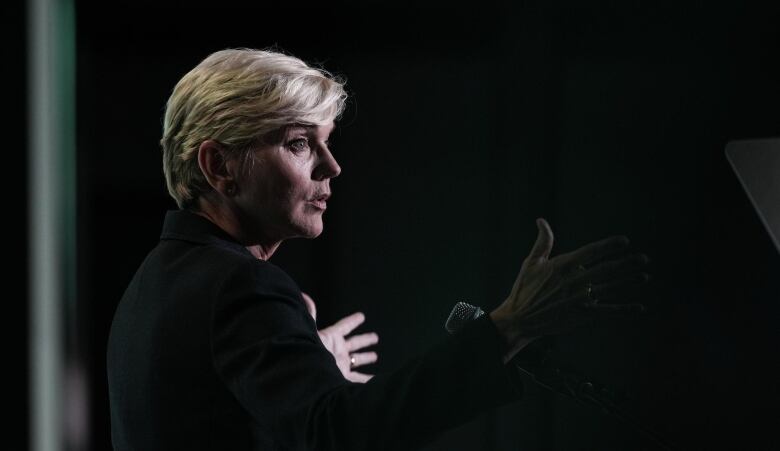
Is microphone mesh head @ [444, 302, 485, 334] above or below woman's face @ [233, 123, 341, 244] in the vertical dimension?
below

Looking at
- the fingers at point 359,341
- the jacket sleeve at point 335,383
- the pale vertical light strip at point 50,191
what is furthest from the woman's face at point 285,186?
the pale vertical light strip at point 50,191

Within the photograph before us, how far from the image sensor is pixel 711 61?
136 cm

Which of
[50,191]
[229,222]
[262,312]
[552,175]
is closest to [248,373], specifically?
[262,312]

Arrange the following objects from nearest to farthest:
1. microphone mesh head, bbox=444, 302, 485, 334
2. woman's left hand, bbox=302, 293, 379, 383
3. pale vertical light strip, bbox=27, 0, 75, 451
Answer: microphone mesh head, bbox=444, 302, 485, 334 → woman's left hand, bbox=302, 293, 379, 383 → pale vertical light strip, bbox=27, 0, 75, 451

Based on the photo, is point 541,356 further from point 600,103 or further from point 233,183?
point 600,103

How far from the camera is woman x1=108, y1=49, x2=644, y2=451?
72 cm

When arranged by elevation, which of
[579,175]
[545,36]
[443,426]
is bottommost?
[443,426]

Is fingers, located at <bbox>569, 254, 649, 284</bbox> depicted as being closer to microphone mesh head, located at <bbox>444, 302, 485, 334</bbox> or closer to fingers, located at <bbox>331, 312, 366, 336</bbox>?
microphone mesh head, located at <bbox>444, 302, 485, 334</bbox>

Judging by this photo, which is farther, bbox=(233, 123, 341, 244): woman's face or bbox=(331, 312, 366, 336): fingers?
bbox=(331, 312, 366, 336): fingers

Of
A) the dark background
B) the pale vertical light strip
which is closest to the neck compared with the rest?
the dark background

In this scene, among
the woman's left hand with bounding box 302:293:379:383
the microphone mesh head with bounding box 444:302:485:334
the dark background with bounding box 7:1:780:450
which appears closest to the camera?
the microphone mesh head with bounding box 444:302:485:334

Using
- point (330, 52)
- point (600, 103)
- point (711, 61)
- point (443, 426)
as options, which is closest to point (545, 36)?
point (600, 103)

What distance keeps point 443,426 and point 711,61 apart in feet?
3.02

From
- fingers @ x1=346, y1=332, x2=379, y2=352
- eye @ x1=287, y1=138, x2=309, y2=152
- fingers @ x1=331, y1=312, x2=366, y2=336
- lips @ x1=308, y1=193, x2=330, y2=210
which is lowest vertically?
fingers @ x1=346, y1=332, x2=379, y2=352
